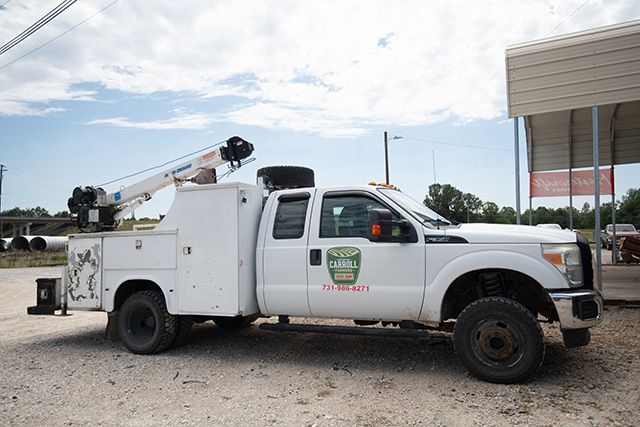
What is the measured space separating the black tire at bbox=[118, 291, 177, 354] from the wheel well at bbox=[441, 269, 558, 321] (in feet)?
11.5

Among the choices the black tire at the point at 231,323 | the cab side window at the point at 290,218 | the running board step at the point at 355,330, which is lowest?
the black tire at the point at 231,323

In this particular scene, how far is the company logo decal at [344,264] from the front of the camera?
532 centimetres

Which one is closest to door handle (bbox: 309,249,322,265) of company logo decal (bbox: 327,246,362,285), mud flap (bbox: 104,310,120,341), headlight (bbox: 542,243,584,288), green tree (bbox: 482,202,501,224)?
company logo decal (bbox: 327,246,362,285)

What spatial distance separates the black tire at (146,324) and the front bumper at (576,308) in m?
4.58

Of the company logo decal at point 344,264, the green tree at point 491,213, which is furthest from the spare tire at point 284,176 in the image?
the green tree at point 491,213

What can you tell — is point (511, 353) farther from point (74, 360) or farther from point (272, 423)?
point (74, 360)

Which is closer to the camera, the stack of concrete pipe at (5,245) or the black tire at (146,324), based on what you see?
the black tire at (146,324)

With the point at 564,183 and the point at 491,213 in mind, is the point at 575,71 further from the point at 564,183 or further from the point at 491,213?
the point at 491,213

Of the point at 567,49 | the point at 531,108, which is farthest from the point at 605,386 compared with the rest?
the point at 567,49

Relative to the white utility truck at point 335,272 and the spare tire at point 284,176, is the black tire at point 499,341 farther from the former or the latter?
the spare tire at point 284,176

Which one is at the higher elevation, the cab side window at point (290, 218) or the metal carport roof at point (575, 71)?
the metal carport roof at point (575, 71)

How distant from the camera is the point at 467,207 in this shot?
58.3 metres

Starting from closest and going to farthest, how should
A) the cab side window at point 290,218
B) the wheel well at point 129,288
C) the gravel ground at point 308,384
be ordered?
the gravel ground at point 308,384 < the cab side window at point 290,218 < the wheel well at point 129,288

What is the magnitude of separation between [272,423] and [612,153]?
1244 cm
